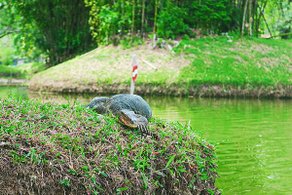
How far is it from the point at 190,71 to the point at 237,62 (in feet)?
6.51

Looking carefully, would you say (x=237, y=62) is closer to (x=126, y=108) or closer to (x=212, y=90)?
(x=212, y=90)

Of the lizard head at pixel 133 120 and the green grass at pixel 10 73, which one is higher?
the lizard head at pixel 133 120

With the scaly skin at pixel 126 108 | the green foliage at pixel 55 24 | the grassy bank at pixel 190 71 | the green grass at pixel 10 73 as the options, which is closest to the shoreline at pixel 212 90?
the grassy bank at pixel 190 71

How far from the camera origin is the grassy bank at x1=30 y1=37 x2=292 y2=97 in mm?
15781

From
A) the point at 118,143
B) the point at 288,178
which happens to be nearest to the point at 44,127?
the point at 118,143

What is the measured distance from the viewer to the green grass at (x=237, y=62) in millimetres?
15898

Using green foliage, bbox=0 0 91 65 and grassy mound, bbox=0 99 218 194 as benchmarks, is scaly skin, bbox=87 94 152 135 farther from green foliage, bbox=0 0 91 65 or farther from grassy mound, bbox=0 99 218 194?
green foliage, bbox=0 0 91 65

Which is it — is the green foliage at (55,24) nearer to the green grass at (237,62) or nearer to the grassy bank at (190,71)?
the grassy bank at (190,71)

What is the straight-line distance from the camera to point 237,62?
1730 centimetres

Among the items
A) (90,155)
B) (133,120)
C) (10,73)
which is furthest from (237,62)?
(10,73)

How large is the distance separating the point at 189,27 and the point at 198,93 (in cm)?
470

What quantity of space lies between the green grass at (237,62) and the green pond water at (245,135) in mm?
1155

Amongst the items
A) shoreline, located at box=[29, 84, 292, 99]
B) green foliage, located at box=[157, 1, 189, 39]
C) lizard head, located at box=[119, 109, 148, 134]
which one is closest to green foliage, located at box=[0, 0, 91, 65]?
green foliage, located at box=[157, 1, 189, 39]

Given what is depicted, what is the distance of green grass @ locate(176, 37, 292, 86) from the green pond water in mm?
1155
